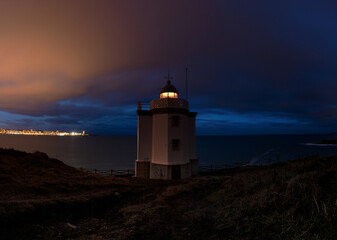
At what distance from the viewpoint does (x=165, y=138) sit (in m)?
18.7

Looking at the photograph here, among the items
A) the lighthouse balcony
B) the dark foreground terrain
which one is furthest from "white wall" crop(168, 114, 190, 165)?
the dark foreground terrain

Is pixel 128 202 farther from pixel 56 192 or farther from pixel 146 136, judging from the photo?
pixel 146 136

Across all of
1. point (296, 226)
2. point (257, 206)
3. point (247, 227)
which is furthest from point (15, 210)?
point (296, 226)

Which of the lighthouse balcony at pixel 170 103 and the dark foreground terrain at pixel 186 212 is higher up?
the lighthouse balcony at pixel 170 103

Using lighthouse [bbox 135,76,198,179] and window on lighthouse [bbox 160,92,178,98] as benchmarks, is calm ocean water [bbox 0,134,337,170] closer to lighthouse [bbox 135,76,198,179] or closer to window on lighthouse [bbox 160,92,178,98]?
lighthouse [bbox 135,76,198,179]

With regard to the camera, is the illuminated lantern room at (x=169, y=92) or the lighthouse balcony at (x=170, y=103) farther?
the illuminated lantern room at (x=169, y=92)

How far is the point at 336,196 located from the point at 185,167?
14438 millimetres

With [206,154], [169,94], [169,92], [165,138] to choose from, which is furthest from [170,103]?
[206,154]

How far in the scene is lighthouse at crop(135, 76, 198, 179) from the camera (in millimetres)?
18578

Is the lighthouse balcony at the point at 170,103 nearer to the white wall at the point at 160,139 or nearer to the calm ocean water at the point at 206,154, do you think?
the white wall at the point at 160,139

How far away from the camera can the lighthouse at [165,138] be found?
18.6m

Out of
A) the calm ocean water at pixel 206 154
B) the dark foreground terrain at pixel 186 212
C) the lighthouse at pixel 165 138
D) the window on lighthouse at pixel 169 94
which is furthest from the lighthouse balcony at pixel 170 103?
the calm ocean water at pixel 206 154

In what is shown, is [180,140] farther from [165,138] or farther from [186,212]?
[186,212]

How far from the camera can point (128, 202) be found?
429 inches
